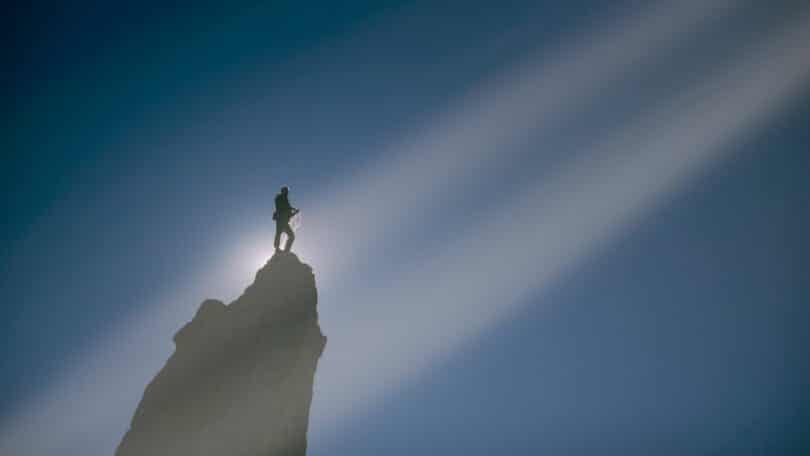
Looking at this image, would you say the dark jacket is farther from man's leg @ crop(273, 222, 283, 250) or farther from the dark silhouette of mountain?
the dark silhouette of mountain

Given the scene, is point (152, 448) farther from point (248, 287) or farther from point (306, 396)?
point (248, 287)

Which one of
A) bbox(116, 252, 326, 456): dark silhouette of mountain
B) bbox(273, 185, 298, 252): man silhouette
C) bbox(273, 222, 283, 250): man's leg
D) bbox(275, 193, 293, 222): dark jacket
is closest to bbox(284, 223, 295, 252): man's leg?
bbox(273, 185, 298, 252): man silhouette

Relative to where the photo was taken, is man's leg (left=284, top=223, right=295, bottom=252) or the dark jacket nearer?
man's leg (left=284, top=223, right=295, bottom=252)

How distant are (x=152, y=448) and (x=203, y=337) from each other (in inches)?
214

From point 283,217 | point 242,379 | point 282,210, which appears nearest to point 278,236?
point 283,217

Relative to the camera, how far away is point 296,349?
22422 mm

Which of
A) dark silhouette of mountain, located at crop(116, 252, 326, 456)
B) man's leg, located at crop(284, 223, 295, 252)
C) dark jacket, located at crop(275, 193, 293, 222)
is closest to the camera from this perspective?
dark silhouette of mountain, located at crop(116, 252, 326, 456)

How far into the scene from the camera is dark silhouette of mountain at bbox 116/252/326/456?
19.0 meters

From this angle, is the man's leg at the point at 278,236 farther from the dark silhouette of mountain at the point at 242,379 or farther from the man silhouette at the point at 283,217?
the dark silhouette of mountain at the point at 242,379

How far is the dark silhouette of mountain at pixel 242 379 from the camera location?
19.0 metres

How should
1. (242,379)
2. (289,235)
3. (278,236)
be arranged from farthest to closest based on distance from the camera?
(289,235)
(278,236)
(242,379)

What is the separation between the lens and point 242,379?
20.4 metres

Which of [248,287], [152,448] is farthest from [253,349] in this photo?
[152,448]

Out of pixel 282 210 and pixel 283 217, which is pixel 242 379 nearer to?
pixel 283 217
